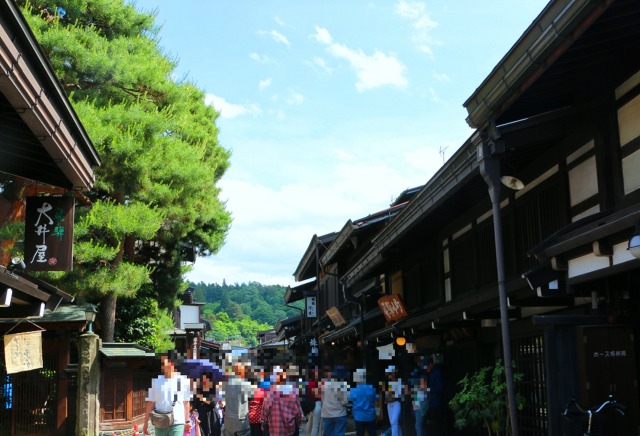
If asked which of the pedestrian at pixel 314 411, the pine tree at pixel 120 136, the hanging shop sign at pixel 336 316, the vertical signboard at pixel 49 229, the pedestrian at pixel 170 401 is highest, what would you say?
the pine tree at pixel 120 136

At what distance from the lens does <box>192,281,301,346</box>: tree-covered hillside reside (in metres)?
127

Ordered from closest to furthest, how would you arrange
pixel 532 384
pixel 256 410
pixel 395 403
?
pixel 532 384
pixel 256 410
pixel 395 403

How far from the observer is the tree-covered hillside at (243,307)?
12744cm

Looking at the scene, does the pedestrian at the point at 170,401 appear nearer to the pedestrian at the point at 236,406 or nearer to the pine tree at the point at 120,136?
the pedestrian at the point at 236,406

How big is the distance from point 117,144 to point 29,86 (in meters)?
14.3

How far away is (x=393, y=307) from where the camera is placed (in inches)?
723

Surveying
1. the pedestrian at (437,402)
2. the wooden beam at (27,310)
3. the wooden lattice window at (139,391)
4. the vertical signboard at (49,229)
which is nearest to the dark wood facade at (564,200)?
the pedestrian at (437,402)

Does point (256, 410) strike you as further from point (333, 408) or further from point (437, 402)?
point (437, 402)

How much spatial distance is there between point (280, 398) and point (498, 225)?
19.7ft

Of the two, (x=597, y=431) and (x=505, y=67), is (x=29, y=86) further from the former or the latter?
(x=597, y=431)

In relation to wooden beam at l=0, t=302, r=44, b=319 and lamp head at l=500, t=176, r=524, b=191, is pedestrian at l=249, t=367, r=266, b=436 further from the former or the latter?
lamp head at l=500, t=176, r=524, b=191

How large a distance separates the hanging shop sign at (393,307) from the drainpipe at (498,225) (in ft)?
30.4

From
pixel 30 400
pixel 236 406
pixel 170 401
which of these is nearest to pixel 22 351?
pixel 170 401

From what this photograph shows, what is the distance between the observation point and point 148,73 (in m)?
21.9
